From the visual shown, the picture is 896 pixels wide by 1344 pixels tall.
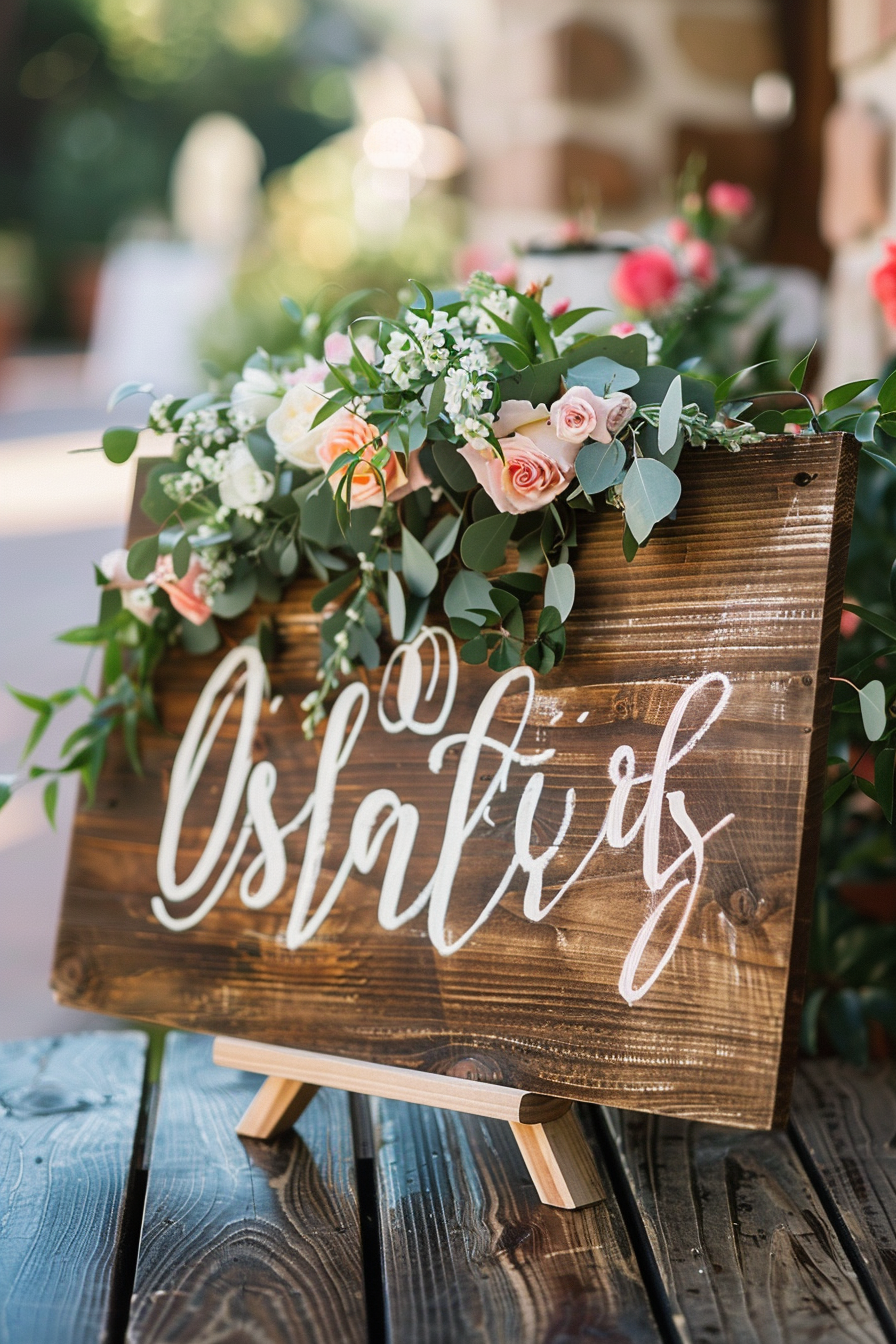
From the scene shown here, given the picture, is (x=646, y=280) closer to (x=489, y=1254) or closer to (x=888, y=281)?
(x=888, y=281)

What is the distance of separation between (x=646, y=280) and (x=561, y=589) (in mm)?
739

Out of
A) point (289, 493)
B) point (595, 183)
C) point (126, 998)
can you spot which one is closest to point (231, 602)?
point (289, 493)

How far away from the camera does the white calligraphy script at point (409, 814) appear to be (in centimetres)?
80

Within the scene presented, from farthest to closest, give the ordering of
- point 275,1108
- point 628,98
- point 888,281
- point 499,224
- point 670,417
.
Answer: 1. point 499,224
2. point 628,98
3. point 888,281
4. point 275,1108
5. point 670,417

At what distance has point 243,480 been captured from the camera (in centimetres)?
91

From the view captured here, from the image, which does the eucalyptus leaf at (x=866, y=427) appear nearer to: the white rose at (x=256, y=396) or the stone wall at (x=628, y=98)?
the white rose at (x=256, y=396)

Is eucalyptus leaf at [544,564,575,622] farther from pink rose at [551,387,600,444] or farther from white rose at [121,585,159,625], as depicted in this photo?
white rose at [121,585,159,625]

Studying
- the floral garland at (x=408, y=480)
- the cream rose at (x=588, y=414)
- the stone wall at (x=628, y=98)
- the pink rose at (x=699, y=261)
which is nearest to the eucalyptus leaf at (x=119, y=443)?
the floral garland at (x=408, y=480)

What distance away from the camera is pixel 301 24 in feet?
34.2

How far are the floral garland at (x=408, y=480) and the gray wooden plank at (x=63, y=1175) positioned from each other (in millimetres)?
253

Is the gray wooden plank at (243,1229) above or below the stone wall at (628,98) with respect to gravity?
below

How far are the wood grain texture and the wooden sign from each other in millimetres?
11

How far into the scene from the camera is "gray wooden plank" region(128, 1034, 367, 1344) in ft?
2.50

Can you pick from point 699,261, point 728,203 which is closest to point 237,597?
point 699,261
